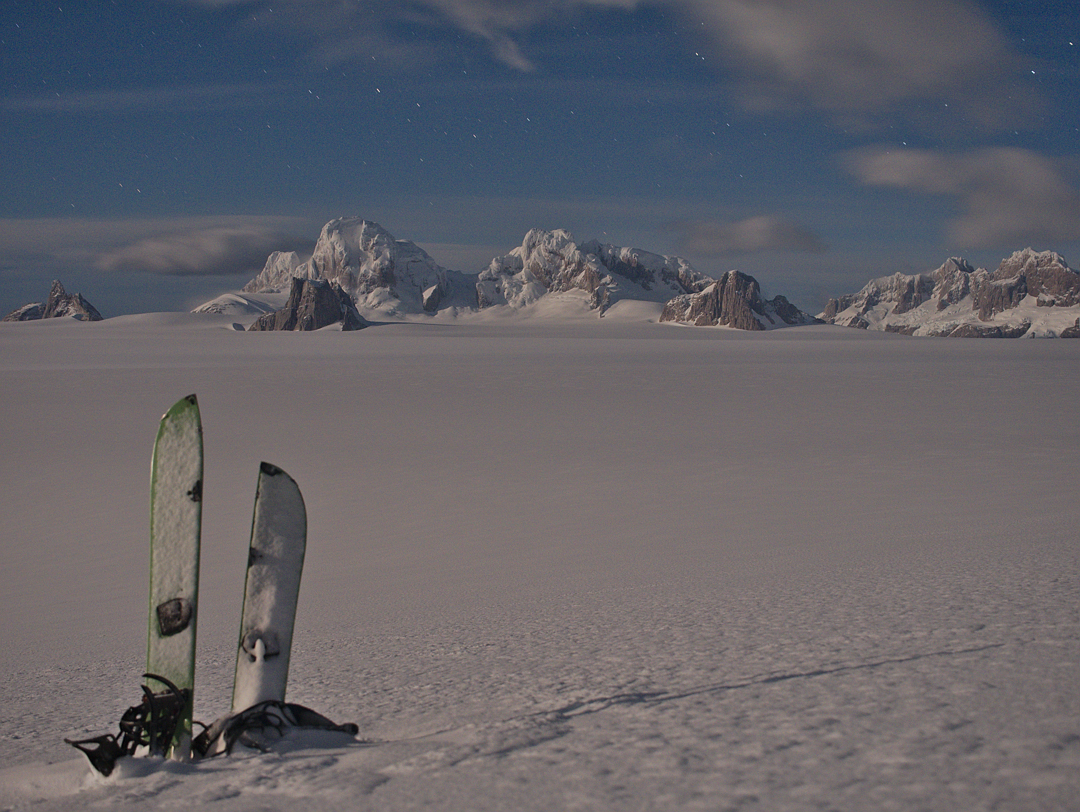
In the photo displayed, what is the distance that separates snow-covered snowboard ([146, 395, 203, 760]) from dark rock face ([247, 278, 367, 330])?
480 ft

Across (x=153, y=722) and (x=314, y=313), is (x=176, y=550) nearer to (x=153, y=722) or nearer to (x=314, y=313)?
(x=153, y=722)

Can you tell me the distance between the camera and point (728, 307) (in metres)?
184

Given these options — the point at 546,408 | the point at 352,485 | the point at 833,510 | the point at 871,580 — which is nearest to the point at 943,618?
the point at 871,580

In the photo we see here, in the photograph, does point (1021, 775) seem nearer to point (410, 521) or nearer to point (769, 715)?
point (769, 715)

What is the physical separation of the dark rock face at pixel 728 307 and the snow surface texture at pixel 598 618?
16819 cm

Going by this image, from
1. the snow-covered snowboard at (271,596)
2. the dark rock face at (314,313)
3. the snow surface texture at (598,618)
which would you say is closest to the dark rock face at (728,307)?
the dark rock face at (314,313)

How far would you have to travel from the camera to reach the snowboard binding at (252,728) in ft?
9.29

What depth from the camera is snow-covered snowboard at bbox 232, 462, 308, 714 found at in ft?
9.92

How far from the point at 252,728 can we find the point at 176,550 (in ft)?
2.36

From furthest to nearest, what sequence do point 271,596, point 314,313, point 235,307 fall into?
point 235,307
point 314,313
point 271,596

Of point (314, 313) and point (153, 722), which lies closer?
point (153, 722)

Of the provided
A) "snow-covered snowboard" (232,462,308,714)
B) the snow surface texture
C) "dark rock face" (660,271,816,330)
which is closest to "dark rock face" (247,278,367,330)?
"dark rock face" (660,271,816,330)

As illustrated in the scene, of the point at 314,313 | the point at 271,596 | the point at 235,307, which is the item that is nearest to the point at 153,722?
the point at 271,596

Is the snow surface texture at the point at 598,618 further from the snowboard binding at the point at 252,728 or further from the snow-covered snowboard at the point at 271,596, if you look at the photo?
the snow-covered snowboard at the point at 271,596
